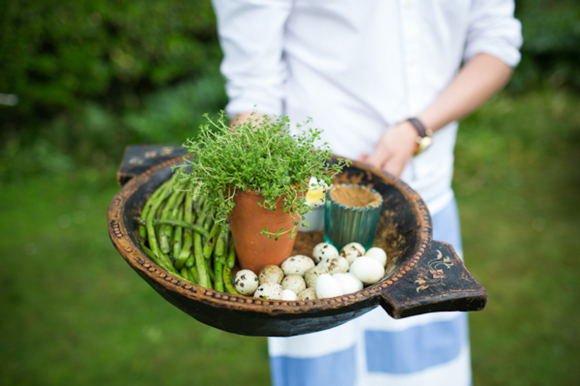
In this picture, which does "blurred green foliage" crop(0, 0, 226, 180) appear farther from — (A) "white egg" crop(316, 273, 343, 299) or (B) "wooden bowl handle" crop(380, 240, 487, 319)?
(B) "wooden bowl handle" crop(380, 240, 487, 319)

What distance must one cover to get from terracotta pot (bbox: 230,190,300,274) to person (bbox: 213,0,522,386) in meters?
0.64

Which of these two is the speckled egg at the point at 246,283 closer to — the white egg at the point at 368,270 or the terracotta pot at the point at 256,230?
the terracotta pot at the point at 256,230

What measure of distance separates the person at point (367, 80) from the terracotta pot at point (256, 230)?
64cm

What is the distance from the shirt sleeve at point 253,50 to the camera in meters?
2.08

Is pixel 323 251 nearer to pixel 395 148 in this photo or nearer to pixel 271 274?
pixel 271 274

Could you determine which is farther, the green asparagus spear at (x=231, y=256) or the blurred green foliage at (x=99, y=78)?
the blurred green foliage at (x=99, y=78)

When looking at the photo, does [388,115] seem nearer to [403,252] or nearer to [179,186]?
[403,252]

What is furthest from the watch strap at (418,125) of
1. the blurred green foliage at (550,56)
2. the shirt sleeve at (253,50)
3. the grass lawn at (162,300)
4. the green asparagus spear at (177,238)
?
the blurred green foliage at (550,56)

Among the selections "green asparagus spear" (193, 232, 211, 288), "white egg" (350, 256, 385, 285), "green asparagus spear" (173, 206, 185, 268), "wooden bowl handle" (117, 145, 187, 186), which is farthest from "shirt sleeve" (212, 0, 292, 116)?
"white egg" (350, 256, 385, 285)

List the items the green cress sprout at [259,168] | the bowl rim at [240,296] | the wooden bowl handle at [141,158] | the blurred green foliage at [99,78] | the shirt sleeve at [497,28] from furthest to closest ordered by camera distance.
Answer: the blurred green foliage at [99,78], the shirt sleeve at [497,28], the wooden bowl handle at [141,158], the green cress sprout at [259,168], the bowl rim at [240,296]

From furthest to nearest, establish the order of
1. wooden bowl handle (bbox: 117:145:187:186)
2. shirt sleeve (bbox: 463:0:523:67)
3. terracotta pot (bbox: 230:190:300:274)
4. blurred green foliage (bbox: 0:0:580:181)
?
blurred green foliage (bbox: 0:0:580:181) < shirt sleeve (bbox: 463:0:523:67) < wooden bowl handle (bbox: 117:145:187:186) < terracotta pot (bbox: 230:190:300:274)

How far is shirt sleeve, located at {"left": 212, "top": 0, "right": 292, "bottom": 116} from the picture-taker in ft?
6.82

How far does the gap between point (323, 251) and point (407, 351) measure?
1091 mm

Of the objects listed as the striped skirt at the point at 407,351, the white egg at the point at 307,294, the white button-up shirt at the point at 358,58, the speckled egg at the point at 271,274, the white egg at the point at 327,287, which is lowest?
the striped skirt at the point at 407,351
